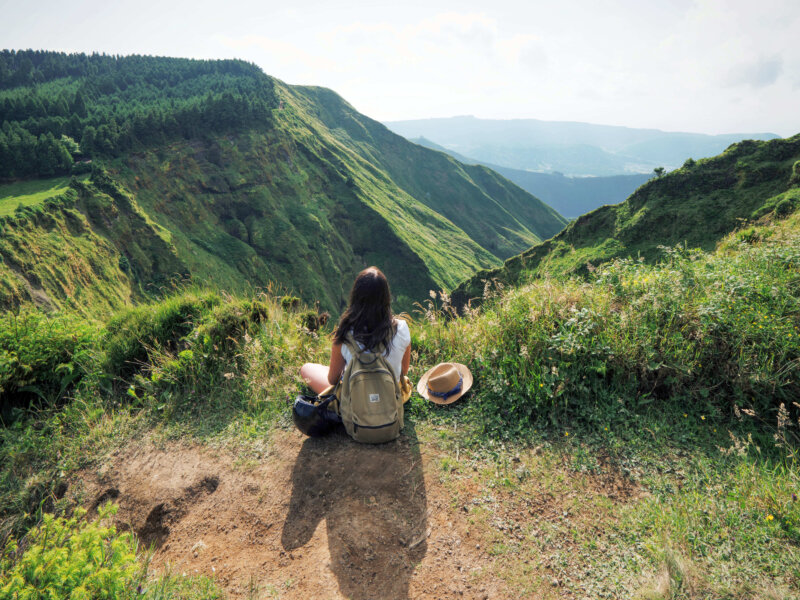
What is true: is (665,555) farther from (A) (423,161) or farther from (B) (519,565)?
(A) (423,161)

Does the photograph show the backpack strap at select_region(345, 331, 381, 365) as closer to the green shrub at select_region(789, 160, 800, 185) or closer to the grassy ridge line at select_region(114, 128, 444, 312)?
the green shrub at select_region(789, 160, 800, 185)

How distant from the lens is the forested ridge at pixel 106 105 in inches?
1702

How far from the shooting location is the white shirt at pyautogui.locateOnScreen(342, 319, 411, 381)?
152 inches

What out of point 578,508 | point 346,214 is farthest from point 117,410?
point 346,214

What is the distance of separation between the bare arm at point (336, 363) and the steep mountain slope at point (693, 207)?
13.5 metres

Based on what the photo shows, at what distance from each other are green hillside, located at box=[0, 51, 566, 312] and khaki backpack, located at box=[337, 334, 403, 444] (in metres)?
17.5

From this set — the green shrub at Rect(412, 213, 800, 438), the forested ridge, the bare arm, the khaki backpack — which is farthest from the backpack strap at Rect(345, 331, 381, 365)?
the forested ridge

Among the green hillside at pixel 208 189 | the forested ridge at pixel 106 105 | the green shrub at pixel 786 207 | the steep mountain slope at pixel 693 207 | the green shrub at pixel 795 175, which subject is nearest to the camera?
the green shrub at pixel 786 207

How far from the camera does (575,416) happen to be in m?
4.11

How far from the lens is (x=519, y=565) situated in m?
2.85

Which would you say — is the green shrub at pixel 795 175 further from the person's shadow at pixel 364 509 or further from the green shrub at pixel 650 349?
the person's shadow at pixel 364 509

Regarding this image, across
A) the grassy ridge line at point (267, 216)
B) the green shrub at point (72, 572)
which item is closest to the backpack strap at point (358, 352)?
the green shrub at point (72, 572)

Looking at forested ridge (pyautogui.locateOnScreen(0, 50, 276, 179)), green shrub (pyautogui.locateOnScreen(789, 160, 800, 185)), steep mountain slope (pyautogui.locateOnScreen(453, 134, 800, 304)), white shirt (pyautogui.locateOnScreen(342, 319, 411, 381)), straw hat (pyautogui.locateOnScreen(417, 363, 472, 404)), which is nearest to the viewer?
white shirt (pyautogui.locateOnScreen(342, 319, 411, 381))

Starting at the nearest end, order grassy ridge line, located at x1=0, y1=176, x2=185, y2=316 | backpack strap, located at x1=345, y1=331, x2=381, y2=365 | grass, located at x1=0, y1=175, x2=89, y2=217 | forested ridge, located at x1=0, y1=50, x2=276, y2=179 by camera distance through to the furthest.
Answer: backpack strap, located at x1=345, y1=331, x2=381, y2=365
grassy ridge line, located at x1=0, y1=176, x2=185, y2=316
grass, located at x1=0, y1=175, x2=89, y2=217
forested ridge, located at x1=0, y1=50, x2=276, y2=179
